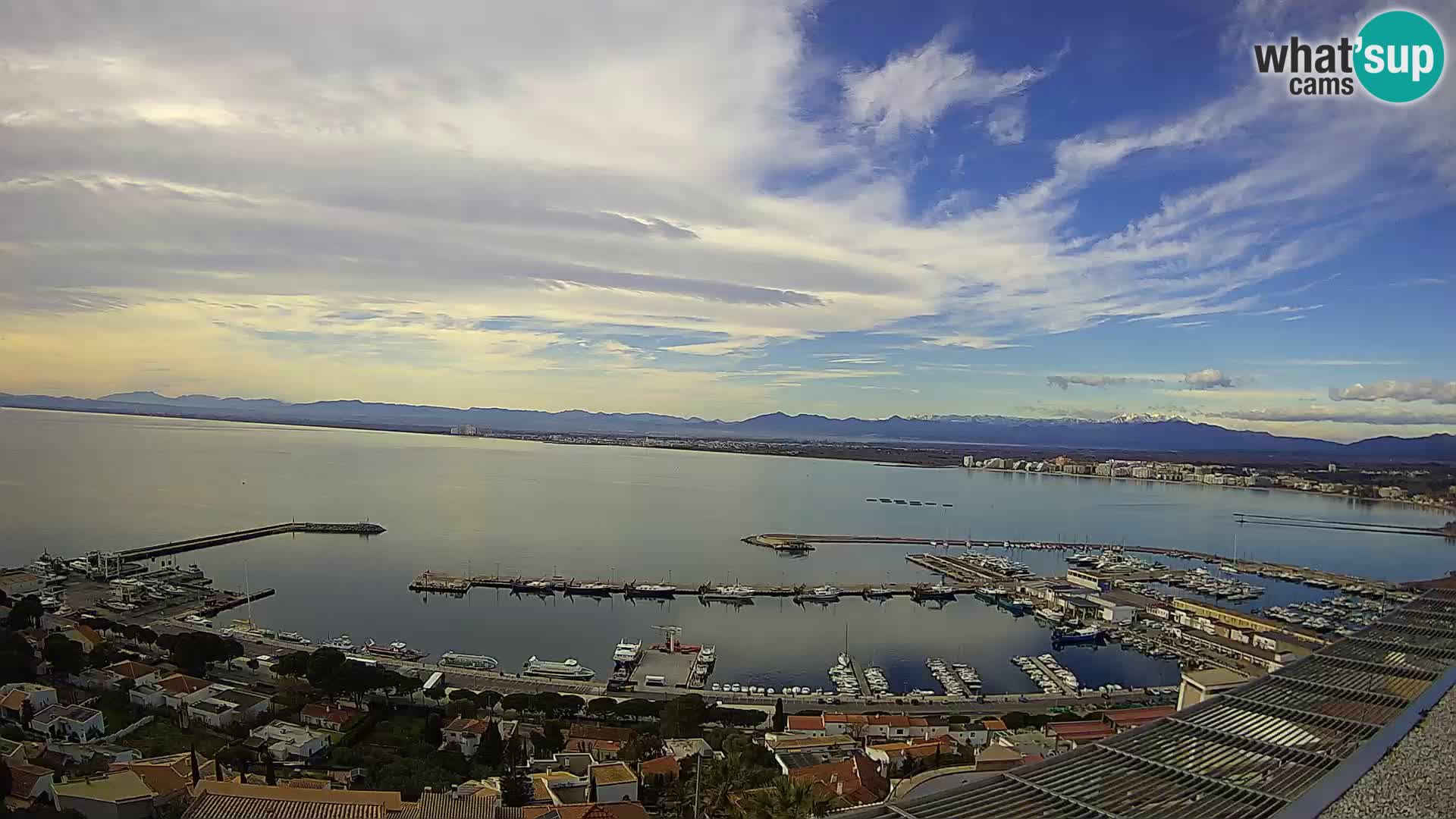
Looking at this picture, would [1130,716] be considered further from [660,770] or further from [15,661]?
[15,661]

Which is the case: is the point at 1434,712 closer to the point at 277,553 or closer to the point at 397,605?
the point at 397,605

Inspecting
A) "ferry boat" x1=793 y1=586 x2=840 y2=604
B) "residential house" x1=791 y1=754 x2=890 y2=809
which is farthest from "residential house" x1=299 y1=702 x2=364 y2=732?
"ferry boat" x1=793 y1=586 x2=840 y2=604

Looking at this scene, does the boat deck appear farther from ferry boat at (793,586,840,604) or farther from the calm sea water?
ferry boat at (793,586,840,604)

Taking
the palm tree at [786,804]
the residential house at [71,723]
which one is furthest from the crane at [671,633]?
the palm tree at [786,804]

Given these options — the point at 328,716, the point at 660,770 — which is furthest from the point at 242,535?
the point at 660,770

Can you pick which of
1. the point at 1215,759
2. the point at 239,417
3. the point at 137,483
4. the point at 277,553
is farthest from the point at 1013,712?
the point at 239,417

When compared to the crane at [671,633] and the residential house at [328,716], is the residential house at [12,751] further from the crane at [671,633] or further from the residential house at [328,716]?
the crane at [671,633]
